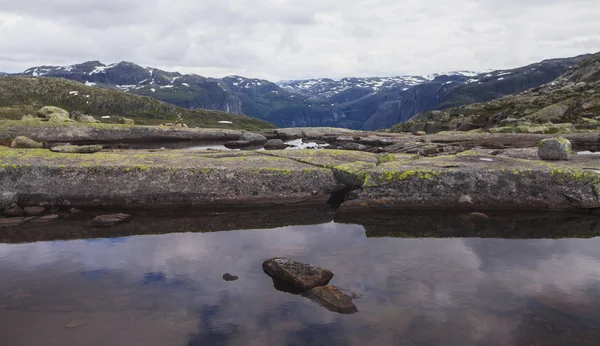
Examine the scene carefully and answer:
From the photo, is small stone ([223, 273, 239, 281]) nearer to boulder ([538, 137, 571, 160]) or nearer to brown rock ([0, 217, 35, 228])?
brown rock ([0, 217, 35, 228])

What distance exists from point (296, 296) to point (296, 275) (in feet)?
2.57

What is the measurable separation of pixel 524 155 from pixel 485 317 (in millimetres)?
21303

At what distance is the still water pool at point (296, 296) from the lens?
366 inches

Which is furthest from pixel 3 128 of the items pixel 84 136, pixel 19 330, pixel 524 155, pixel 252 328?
pixel 524 155

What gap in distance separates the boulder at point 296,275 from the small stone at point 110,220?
9.87m

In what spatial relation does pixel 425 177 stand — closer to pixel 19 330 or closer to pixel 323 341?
pixel 323 341

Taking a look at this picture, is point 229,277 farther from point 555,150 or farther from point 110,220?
point 555,150

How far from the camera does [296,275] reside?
11.9 m

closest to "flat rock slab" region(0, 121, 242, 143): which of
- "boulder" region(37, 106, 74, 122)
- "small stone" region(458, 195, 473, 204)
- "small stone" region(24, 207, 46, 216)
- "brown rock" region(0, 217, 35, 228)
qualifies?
"boulder" region(37, 106, 74, 122)

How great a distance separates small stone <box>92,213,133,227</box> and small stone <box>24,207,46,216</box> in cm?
376

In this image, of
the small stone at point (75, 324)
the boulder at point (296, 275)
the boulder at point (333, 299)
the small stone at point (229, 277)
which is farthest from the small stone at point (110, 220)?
the boulder at point (333, 299)

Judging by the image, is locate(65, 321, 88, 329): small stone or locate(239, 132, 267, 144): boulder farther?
locate(239, 132, 267, 144): boulder

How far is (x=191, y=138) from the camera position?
187 feet

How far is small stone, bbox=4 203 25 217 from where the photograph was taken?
18.9 metres
